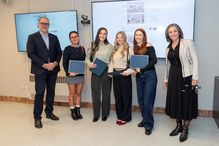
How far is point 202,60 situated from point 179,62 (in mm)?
1014

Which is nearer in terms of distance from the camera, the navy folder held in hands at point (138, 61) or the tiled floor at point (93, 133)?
the tiled floor at point (93, 133)

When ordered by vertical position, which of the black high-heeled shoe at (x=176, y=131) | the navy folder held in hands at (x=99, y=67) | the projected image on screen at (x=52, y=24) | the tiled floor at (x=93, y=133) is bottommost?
the tiled floor at (x=93, y=133)

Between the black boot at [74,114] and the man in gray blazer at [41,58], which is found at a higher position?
the man in gray blazer at [41,58]

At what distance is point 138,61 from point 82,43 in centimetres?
148

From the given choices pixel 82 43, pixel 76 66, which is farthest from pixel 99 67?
pixel 82 43

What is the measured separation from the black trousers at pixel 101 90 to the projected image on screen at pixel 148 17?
0.75 m

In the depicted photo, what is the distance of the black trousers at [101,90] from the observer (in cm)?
377

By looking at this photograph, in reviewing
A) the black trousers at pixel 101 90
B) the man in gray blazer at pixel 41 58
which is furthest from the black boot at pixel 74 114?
the man in gray blazer at pixel 41 58

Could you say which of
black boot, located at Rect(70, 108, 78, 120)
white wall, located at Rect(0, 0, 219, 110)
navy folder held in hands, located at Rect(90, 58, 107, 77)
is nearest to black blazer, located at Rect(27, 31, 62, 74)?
navy folder held in hands, located at Rect(90, 58, 107, 77)

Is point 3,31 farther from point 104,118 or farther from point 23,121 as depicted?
point 104,118

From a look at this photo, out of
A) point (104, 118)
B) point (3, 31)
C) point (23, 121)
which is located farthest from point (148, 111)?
point (3, 31)

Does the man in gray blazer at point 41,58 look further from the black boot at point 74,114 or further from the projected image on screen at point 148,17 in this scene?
the projected image on screen at point 148,17

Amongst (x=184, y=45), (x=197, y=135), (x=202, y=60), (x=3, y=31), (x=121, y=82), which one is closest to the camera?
(x=184, y=45)

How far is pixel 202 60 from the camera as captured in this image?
3854 mm
